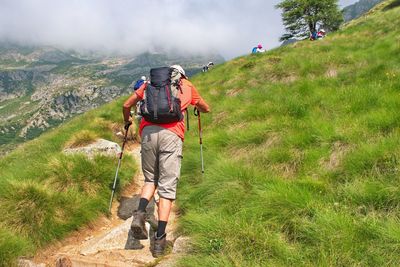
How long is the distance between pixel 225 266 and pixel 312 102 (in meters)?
7.19

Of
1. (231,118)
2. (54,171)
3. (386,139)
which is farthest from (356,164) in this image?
(54,171)

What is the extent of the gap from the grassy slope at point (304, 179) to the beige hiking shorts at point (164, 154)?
0.65 meters

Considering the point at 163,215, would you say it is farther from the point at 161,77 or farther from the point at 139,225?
the point at 161,77

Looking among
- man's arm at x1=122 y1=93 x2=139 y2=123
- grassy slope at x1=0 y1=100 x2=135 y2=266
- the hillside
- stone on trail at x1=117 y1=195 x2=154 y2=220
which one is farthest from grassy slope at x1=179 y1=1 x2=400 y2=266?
grassy slope at x1=0 y1=100 x2=135 y2=266

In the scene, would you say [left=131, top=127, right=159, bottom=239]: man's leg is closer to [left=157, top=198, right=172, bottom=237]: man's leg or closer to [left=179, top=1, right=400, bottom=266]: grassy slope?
[left=157, top=198, right=172, bottom=237]: man's leg

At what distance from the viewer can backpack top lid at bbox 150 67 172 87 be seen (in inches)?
254

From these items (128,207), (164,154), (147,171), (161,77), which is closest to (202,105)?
(161,77)

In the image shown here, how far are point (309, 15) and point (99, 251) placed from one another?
63169mm

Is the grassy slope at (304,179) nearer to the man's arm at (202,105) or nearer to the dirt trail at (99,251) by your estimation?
the dirt trail at (99,251)

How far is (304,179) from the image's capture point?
21.6 feet

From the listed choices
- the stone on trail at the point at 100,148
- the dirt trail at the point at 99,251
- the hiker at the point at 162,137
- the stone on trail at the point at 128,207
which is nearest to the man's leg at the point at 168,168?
the hiker at the point at 162,137

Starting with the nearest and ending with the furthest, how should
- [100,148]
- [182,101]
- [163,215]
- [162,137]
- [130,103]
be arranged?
[163,215], [162,137], [182,101], [130,103], [100,148]

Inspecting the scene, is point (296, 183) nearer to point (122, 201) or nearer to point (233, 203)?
point (233, 203)

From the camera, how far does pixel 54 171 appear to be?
9.06 meters
